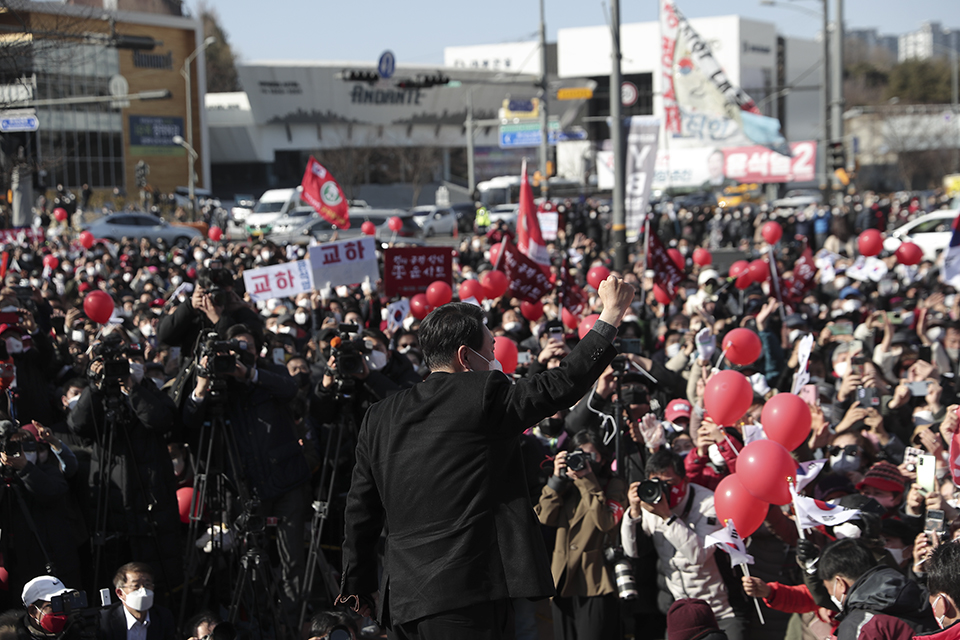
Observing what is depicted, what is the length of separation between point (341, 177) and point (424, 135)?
7.73 meters

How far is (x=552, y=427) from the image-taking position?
616 cm

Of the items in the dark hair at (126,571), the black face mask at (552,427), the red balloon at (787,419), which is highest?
the red balloon at (787,419)

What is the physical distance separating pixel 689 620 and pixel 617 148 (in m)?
11.1

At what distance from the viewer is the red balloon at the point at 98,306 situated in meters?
7.95

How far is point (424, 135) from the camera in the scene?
204 feet

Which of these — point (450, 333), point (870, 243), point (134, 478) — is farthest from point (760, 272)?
point (450, 333)

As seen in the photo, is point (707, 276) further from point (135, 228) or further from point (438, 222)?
point (438, 222)

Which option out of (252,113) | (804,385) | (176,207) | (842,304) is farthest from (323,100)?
(804,385)

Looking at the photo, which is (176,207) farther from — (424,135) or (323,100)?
(424,135)

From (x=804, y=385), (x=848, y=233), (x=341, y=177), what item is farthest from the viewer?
(x=341, y=177)

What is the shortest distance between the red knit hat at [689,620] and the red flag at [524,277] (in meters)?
Answer: 6.30

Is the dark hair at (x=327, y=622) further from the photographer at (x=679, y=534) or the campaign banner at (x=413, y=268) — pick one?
the campaign banner at (x=413, y=268)

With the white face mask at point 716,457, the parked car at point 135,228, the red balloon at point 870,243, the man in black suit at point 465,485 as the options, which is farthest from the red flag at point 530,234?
the parked car at point 135,228

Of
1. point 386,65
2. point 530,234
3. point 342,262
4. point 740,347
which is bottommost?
point 740,347
